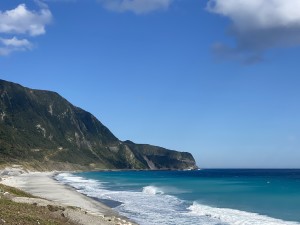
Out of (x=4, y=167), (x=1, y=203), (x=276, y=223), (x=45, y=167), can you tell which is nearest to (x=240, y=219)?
(x=276, y=223)

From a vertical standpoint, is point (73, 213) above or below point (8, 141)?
below

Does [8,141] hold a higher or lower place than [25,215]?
higher

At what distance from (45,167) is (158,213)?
155 meters

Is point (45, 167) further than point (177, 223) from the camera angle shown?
Yes

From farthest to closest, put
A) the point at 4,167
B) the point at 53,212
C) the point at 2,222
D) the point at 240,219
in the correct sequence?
A: the point at 4,167 < the point at 240,219 < the point at 53,212 < the point at 2,222

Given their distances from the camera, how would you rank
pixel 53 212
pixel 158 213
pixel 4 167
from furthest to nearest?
pixel 4 167, pixel 158 213, pixel 53 212

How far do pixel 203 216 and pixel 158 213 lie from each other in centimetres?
478

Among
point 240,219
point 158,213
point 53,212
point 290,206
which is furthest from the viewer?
point 290,206

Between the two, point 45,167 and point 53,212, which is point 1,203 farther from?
point 45,167

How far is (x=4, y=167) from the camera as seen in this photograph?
14588 cm

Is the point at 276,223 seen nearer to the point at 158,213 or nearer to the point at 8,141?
the point at 158,213

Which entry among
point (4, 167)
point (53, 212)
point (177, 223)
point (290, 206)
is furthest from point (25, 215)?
point (4, 167)

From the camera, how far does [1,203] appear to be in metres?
28.8

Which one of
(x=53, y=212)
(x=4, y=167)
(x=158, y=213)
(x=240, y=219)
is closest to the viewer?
(x=53, y=212)
